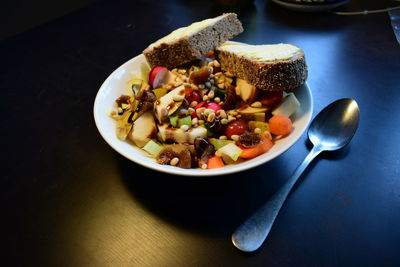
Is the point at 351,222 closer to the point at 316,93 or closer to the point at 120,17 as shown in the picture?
the point at 316,93

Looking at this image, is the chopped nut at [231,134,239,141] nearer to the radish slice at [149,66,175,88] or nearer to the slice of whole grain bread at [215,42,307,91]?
the slice of whole grain bread at [215,42,307,91]

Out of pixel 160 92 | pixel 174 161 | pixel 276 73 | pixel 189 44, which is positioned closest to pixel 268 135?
pixel 276 73

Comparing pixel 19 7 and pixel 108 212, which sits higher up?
pixel 19 7

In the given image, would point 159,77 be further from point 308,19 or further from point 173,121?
point 308,19

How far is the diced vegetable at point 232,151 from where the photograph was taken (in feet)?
3.82

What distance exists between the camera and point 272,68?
1.34m

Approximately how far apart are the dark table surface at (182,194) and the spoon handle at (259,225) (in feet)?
0.15

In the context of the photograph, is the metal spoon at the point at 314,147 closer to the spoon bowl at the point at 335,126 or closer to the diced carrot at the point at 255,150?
the spoon bowl at the point at 335,126

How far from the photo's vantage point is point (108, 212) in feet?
4.05

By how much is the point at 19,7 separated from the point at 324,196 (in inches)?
135

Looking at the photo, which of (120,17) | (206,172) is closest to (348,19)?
A: (120,17)

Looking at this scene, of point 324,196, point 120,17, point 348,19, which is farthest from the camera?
point 120,17

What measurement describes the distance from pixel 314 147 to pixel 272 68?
41 centimetres

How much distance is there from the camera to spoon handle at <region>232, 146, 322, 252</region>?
3.38ft
